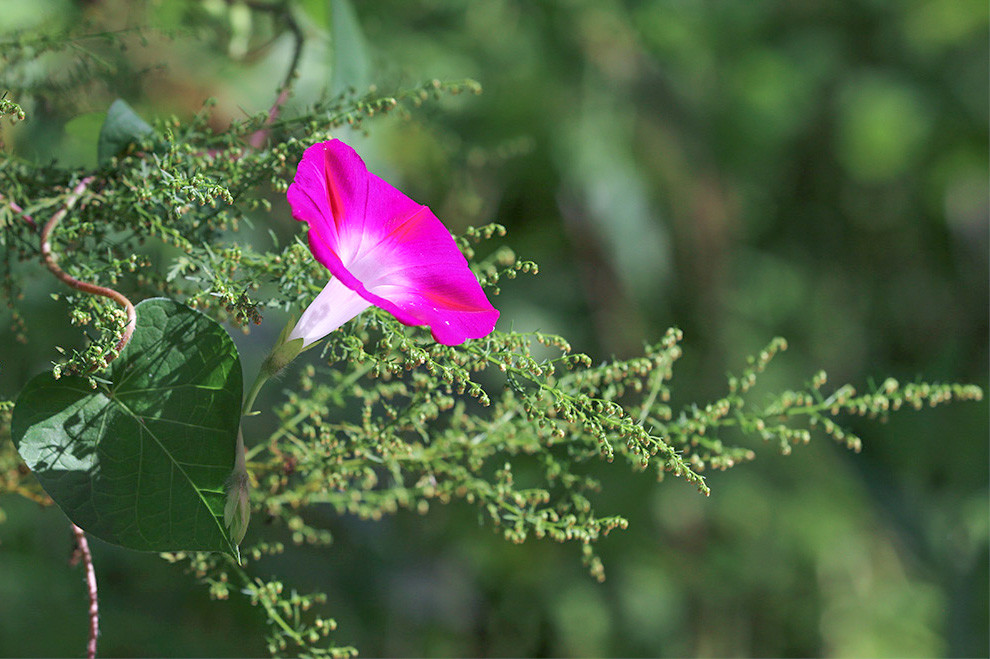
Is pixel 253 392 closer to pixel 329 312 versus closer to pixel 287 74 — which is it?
pixel 329 312

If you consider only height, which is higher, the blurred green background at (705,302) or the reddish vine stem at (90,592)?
the blurred green background at (705,302)

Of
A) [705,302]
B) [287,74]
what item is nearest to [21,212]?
[287,74]

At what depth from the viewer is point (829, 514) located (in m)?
1.13

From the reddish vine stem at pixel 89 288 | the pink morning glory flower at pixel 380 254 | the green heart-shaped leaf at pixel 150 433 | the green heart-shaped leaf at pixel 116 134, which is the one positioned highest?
the green heart-shaped leaf at pixel 116 134

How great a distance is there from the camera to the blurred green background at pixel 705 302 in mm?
932

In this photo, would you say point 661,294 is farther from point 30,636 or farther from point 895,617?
point 30,636

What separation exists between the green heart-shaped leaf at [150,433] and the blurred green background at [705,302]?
0.63 metres

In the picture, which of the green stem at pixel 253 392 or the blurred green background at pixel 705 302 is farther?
the blurred green background at pixel 705 302

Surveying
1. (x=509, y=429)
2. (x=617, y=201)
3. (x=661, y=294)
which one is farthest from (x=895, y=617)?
(x=509, y=429)

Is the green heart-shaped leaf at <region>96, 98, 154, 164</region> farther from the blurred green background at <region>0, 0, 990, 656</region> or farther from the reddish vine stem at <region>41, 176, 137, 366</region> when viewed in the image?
the blurred green background at <region>0, 0, 990, 656</region>

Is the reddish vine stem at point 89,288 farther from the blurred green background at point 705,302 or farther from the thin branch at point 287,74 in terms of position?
the blurred green background at point 705,302

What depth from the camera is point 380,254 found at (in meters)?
0.23

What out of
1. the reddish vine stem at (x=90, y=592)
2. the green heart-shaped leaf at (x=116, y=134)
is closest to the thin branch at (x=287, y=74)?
the green heart-shaped leaf at (x=116, y=134)

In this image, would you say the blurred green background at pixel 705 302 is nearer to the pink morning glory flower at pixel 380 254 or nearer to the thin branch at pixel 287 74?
the thin branch at pixel 287 74
